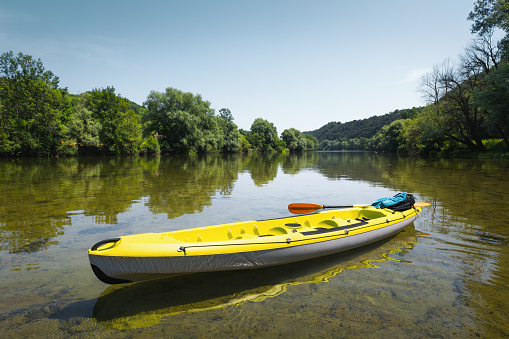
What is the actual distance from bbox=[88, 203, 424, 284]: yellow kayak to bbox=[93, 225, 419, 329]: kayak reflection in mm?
249

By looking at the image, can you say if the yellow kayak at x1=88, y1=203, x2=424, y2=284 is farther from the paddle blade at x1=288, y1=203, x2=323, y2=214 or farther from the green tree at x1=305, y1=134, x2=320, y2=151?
the green tree at x1=305, y1=134, x2=320, y2=151

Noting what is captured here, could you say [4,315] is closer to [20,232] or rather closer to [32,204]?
[20,232]

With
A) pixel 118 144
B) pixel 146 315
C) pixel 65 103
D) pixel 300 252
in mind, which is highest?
pixel 65 103

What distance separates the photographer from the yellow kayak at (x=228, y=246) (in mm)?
3715

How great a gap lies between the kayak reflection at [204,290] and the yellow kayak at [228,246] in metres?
0.25

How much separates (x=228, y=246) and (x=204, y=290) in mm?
786

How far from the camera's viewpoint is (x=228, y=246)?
13.5 feet

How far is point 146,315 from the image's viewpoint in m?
3.51

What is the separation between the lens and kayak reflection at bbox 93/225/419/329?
140 inches

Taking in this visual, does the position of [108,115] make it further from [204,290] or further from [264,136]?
[264,136]

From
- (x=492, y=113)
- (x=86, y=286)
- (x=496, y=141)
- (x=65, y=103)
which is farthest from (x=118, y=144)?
(x=496, y=141)

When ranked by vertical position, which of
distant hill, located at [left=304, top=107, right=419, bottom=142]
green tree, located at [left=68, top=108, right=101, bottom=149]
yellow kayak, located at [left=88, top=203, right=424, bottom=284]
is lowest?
yellow kayak, located at [left=88, top=203, right=424, bottom=284]

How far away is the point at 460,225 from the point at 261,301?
621 centimetres

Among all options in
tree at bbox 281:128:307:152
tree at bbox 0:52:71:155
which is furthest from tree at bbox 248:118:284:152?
tree at bbox 0:52:71:155
